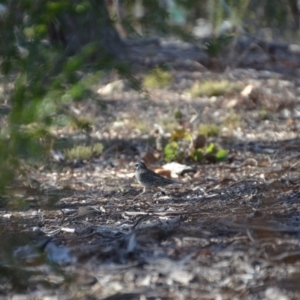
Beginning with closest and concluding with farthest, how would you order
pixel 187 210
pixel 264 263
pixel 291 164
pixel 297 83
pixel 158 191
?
pixel 264 263
pixel 187 210
pixel 158 191
pixel 291 164
pixel 297 83

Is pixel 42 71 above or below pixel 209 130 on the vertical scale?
above

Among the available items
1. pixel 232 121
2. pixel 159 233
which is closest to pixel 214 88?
pixel 232 121

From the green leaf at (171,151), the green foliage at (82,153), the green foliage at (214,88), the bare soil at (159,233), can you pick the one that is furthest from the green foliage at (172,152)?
the green foliage at (214,88)

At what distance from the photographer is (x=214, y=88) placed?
13.2 metres

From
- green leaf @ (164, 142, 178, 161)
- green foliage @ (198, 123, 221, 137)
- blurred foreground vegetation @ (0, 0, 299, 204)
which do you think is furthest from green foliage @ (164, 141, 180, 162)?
blurred foreground vegetation @ (0, 0, 299, 204)

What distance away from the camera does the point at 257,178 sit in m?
7.33

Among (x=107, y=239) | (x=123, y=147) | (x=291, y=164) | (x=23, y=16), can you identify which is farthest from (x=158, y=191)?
(x=123, y=147)

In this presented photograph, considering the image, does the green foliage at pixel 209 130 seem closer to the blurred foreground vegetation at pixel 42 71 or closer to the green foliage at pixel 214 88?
the green foliage at pixel 214 88

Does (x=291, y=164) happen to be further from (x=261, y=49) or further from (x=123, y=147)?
(x=261, y=49)

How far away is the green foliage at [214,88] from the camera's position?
1320 cm

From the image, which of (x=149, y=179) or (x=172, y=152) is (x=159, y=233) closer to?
(x=149, y=179)

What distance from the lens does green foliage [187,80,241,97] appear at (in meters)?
13.2

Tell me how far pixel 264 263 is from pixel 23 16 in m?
1.92

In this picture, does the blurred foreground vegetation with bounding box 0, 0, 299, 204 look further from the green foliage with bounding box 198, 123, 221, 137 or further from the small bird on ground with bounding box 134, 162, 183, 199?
the green foliage with bounding box 198, 123, 221, 137
